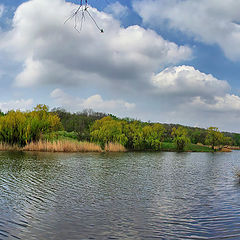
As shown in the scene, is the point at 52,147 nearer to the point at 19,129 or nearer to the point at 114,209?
the point at 19,129

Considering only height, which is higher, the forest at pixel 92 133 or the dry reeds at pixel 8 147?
the forest at pixel 92 133

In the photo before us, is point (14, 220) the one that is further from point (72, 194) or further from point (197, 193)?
point (197, 193)

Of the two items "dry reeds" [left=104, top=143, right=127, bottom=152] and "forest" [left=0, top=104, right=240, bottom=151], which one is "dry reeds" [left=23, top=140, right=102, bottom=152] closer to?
A: "forest" [left=0, top=104, right=240, bottom=151]

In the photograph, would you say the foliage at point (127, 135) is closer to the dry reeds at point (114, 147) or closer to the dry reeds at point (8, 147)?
the dry reeds at point (114, 147)

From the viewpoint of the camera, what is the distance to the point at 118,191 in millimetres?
9758

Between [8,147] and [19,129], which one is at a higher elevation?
[19,129]

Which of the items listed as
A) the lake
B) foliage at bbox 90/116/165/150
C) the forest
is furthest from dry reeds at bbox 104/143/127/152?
the lake

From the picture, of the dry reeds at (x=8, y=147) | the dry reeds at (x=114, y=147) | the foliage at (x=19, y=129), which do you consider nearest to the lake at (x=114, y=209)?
the dry reeds at (x=8, y=147)

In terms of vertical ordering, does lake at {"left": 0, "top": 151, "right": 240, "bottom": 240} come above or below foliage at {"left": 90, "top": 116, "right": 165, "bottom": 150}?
below

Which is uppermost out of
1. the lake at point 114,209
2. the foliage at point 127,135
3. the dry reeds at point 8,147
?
the foliage at point 127,135

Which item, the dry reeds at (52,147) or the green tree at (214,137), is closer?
the dry reeds at (52,147)

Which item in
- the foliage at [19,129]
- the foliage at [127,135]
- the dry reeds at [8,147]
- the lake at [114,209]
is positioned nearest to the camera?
the lake at [114,209]

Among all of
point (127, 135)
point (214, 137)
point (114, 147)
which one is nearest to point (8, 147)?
point (114, 147)

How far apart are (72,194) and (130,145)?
115 ft
